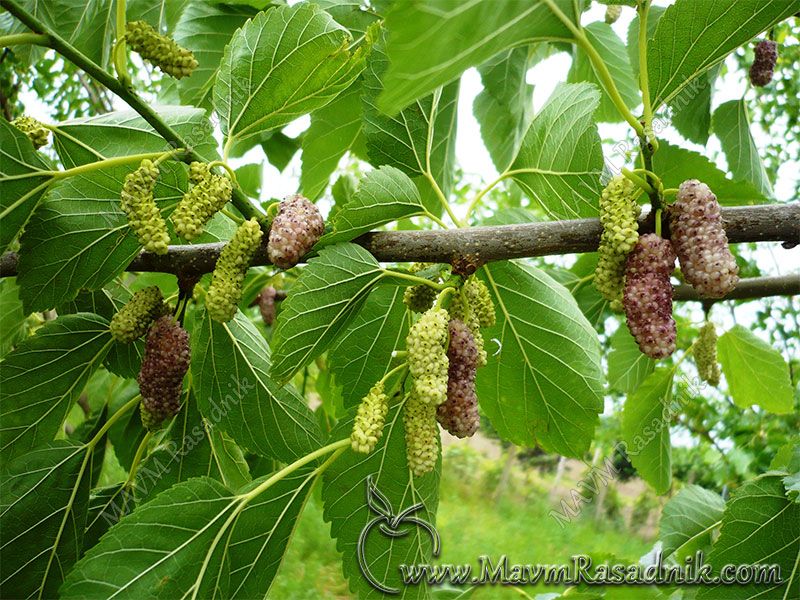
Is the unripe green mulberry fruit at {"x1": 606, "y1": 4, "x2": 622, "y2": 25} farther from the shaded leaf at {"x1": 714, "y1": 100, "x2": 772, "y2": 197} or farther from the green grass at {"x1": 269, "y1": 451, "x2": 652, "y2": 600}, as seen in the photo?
the green grass at {"x1": 269, "y1": 451, "x2": 652, "y2": 600}

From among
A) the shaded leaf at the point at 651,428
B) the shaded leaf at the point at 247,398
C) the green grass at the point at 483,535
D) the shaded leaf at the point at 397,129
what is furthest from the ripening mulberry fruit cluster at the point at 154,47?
the green grass at the point at 483,535

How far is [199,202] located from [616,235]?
40cm

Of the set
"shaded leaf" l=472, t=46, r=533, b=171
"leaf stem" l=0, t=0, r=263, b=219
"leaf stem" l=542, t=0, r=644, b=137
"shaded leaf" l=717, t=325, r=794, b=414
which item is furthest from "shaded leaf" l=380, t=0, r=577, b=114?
"shaded leaf" l=717, t=325, r=794, b=414

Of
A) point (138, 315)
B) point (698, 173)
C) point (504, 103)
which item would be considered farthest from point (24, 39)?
point (504, 103)

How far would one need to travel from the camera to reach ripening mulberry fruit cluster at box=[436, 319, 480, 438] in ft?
2.23

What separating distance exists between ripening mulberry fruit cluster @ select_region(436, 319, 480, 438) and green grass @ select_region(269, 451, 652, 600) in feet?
6.26

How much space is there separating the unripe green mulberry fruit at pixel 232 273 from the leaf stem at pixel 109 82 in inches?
2.0

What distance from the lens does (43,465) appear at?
3.01 feet

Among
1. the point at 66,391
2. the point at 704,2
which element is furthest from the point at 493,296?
the point at 66,391

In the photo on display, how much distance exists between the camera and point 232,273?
28.5 inches

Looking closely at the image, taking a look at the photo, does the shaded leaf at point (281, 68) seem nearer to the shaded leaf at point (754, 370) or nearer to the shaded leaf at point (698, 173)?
the shaded leaf at point (698, 173)

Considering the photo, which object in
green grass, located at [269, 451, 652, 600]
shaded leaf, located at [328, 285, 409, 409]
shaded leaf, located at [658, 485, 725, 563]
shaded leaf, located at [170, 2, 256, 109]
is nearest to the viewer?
shaded leaf, located at [328, 285, 409, 409]

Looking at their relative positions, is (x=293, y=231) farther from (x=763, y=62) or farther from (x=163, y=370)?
(x=763, y=62)

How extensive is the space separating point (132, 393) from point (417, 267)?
590mm
